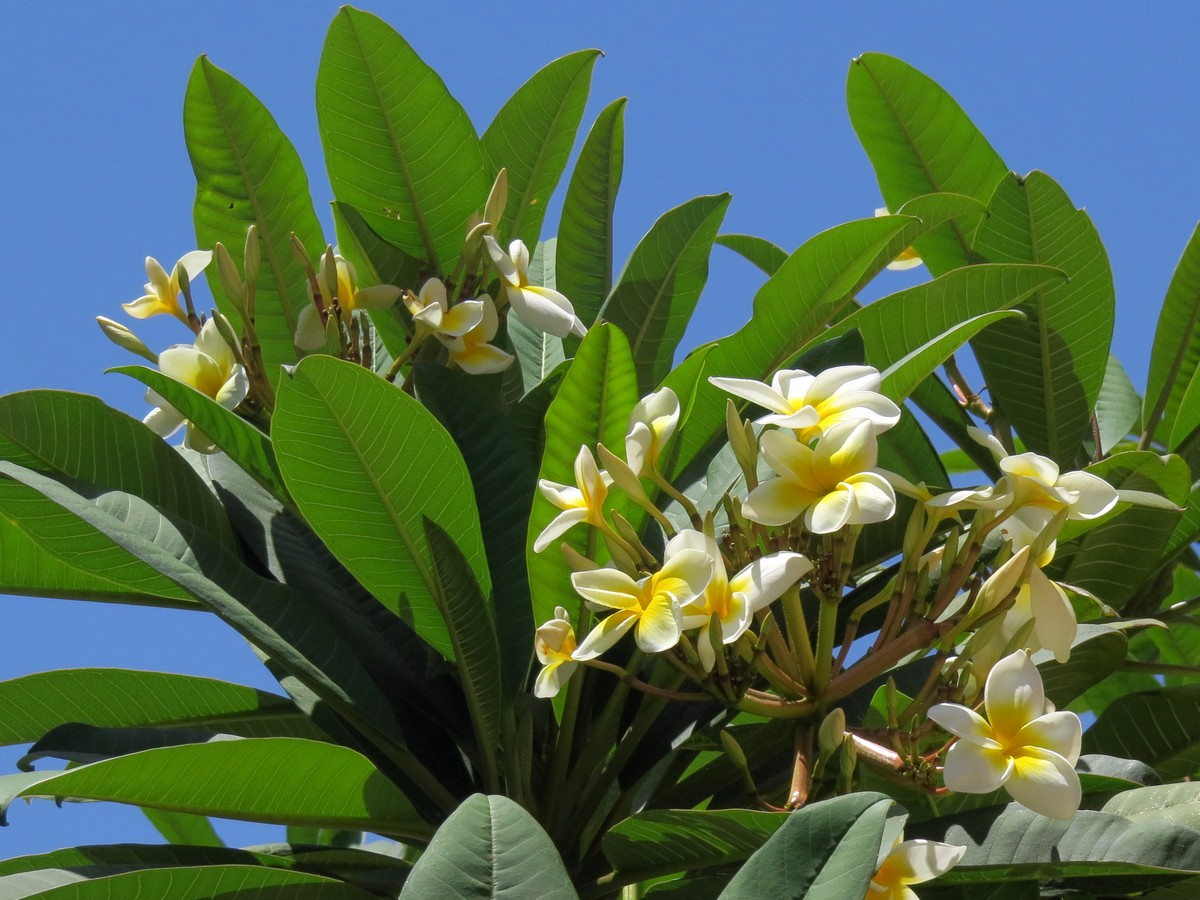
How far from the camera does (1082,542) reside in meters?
1.60

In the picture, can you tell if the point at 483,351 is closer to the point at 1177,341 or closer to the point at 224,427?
the point at 224,427

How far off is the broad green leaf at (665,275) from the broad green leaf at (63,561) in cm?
61

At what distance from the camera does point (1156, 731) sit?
156cm

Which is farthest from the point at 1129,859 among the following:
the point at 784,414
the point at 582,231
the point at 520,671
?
the point at 582,231

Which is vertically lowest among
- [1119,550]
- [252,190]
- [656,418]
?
[1119,550]

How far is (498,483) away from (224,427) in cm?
29

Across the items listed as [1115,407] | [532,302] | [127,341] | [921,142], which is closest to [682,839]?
[532,302]

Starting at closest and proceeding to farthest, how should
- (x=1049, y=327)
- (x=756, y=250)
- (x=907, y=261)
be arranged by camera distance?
1. (x=1049, y=327)
2. (x=907, y=261)
3. (x=756, y=250)

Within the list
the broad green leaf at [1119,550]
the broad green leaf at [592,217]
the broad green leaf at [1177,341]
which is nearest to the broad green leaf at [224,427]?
the broad green leaf at [592,217]

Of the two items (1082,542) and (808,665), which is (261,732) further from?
(1082,542)

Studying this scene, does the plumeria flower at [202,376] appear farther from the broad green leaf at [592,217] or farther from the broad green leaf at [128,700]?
the broad green leaf at [592,217]

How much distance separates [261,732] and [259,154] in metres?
0.71

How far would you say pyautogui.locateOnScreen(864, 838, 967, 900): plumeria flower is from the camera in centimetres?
98

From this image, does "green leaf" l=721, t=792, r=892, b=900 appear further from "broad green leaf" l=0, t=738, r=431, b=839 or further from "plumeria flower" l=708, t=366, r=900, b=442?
"broad green leaf" l=0, t=738, r=431, b=839
